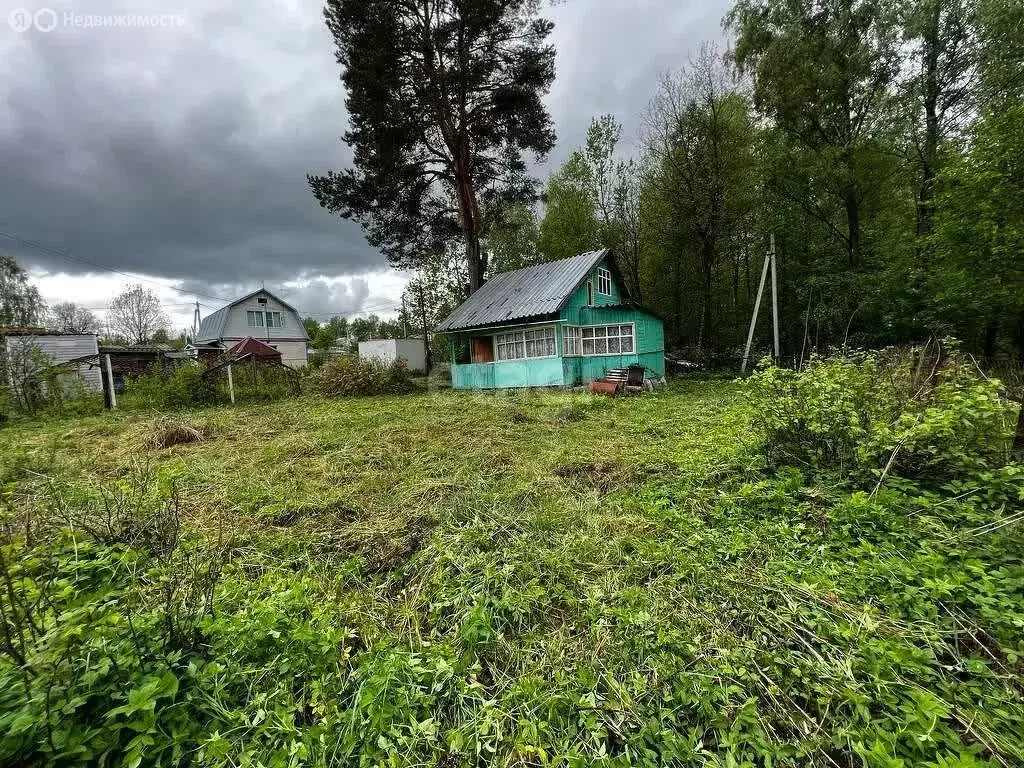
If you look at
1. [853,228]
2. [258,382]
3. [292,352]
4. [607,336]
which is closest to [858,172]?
[853,228]

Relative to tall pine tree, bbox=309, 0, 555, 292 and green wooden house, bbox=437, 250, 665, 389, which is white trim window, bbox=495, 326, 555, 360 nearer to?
green wooden house, bbox=437, 250, 665, 389

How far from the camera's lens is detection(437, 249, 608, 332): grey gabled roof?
1317 centimetres

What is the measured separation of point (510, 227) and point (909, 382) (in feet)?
54.1

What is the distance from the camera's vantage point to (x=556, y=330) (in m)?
12.9

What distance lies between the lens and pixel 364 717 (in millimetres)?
1655

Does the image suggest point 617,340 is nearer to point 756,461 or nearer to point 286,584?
point 756,461

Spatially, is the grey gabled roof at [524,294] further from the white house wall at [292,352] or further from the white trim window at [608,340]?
the white house wall at [292,352]

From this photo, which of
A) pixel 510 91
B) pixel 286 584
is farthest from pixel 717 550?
pixel 510 91

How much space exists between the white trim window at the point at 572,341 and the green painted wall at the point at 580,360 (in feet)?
0.46

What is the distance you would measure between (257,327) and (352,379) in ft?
60.9

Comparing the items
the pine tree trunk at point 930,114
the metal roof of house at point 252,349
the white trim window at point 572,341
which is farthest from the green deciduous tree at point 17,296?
the pine tree trunk at point 930,114

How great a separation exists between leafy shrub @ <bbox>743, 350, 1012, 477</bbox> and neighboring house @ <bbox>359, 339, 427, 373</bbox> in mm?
21856

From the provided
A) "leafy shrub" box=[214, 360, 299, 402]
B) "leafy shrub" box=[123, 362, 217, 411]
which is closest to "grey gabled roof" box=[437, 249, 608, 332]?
"leafy shrub" box=[214, 360, 299, 402]

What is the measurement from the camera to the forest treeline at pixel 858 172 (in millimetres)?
9680
